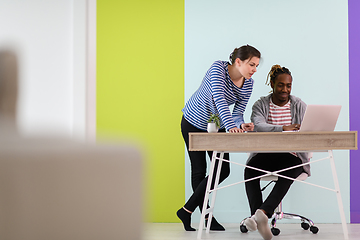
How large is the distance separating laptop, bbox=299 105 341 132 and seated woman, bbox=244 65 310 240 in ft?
0.82

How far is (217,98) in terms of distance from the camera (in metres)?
2.21

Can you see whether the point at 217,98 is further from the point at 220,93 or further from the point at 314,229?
A: the point at 314,229

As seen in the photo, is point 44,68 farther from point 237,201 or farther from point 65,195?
point 237,201

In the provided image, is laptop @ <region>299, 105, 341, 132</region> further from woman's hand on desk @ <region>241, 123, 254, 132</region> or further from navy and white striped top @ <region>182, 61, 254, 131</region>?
navy and white striped top @ <region>182, 61, 254, 131</region>

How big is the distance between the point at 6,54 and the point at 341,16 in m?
3.35

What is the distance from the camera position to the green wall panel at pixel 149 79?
10.3 feet

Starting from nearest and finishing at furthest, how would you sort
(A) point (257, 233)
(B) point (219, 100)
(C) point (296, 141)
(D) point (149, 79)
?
(C) point (296, 141) < (B) point (219, 100) < (A) point (257, 233) < (D) point (149, 79)

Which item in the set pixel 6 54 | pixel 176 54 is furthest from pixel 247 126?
pixel 6 54

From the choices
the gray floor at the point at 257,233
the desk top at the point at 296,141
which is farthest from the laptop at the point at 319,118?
the gray floor at the point at 257,233

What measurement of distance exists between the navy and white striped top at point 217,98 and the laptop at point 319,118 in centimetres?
42

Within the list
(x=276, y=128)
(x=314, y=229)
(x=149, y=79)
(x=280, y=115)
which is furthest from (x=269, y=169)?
(x=149, y=79)

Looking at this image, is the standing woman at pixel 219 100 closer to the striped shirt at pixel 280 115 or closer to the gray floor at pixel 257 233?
the gray floor at pixel 257 233

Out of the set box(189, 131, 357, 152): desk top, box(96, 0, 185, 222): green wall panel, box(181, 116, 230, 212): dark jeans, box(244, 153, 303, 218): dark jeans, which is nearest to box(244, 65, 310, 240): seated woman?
box(244, 153, 303, 218): dark jeans

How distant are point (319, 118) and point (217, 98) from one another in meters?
0.61
